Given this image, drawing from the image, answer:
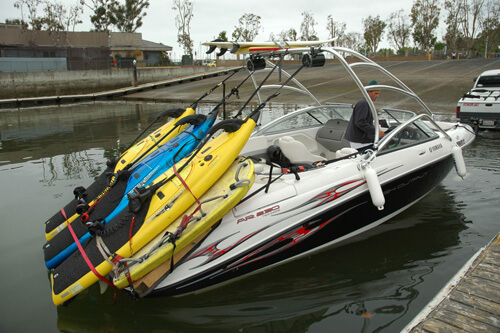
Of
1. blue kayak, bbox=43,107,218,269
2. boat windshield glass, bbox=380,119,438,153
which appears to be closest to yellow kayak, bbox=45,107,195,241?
blue kayak, bbox=43,107,218,269

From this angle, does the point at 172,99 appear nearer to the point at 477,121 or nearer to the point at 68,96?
the point at 68,96

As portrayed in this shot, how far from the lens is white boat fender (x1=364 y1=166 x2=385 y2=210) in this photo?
4164 mm

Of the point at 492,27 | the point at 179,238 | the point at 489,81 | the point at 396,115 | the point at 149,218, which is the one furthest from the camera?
the point at 492,27

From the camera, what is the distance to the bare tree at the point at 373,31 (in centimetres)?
5188

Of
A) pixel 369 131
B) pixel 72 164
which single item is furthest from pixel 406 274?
pixel 72 164

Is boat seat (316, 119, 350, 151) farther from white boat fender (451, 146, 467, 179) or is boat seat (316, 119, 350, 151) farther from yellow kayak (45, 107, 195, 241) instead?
yellow kayak (45, 107, 195, 241)

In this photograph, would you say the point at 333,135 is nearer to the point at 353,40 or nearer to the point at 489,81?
the point at 489,81

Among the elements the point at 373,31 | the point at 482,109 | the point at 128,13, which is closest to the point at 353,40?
the point at 373,31

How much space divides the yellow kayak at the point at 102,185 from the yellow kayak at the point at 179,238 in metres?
1.19

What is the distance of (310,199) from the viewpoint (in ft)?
13.2

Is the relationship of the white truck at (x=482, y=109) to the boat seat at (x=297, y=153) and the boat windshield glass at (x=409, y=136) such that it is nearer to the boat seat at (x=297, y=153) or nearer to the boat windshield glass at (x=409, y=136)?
the boat windshield glass at (x=409, y=136)

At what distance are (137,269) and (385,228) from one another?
11.3 ft

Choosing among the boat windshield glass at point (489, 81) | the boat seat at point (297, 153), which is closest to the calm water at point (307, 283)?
the boat seat at point (297, 153)

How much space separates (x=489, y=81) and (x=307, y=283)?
1112cm
